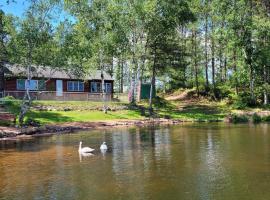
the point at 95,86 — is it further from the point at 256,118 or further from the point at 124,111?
the point at 256,118

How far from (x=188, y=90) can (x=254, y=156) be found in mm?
52580

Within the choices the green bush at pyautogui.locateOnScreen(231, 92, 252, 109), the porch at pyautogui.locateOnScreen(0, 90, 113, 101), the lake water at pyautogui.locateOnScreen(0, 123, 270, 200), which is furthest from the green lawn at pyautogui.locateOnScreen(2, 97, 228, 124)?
the lake water at pyautogui.locateOnScreen(0, 123, 270, 200)

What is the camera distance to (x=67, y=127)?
46.6 m

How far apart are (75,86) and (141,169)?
49.5m

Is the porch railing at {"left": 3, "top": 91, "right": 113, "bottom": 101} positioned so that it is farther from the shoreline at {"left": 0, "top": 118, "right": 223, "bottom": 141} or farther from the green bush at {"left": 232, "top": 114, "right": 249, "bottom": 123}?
the green bush at {"left": 232, "top": 114, "right": 249, "bottom": 123}

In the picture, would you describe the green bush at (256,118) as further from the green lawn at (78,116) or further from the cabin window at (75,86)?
the cabin window at (75,86)

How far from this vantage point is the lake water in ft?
60.4

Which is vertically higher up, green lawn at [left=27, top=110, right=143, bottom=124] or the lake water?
green lawn at [left=27, top=110, right=143, bottom=124]

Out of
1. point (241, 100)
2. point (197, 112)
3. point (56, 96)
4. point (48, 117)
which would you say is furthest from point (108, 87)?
point (48, 117)

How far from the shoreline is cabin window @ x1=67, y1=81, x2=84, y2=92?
63.6 feet

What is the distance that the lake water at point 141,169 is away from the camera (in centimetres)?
1842

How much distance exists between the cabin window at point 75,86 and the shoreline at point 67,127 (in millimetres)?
19385

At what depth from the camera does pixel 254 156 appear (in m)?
27.1

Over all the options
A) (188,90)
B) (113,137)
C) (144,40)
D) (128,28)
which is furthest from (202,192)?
(188,90)
